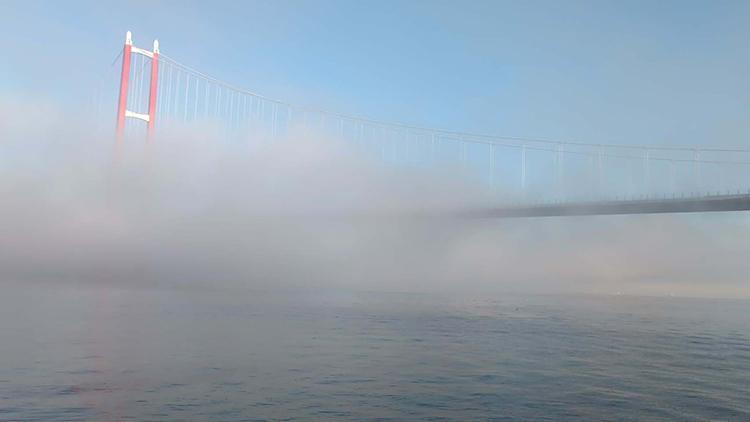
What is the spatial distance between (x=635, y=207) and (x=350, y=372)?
115 ft

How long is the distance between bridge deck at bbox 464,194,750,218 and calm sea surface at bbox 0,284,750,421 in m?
17.1

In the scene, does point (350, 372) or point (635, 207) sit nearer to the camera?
point (350, 372)

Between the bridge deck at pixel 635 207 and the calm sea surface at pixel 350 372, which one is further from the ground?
the bridge deck at pixel 635 207

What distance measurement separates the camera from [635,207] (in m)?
44.1

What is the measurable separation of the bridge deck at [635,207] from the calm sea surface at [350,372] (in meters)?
17.1

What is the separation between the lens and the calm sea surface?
9.96 m

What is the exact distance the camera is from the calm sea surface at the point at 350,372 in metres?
9.96

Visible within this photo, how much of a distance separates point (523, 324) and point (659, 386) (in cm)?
1602

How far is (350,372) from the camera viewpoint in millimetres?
13570

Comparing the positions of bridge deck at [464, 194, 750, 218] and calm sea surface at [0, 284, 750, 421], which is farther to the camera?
bridge deck at [464, 194, 750, 218]

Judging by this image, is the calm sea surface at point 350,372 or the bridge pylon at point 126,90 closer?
the calm sea surface at point 350,372

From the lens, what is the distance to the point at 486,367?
48.7ft

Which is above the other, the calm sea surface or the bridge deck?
the bridge deck

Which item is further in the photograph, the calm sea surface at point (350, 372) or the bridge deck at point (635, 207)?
the bridge deck at point (635, 207)
